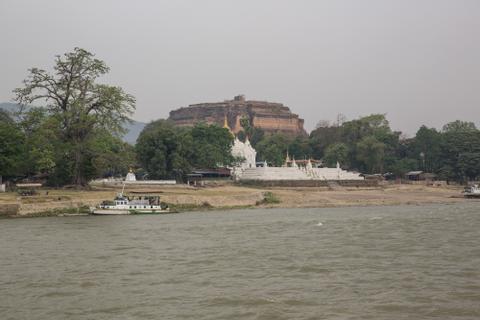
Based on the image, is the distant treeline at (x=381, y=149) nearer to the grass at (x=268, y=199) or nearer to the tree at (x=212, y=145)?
the tree at (x=212, y=145)

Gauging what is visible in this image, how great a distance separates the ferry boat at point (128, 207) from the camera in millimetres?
58656

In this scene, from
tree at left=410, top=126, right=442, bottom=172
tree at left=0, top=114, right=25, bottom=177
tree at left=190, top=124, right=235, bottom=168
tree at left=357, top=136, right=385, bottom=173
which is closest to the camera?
tree at left=0, top=114, right=25, bottom=177

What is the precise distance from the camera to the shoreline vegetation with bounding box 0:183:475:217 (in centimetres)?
5766

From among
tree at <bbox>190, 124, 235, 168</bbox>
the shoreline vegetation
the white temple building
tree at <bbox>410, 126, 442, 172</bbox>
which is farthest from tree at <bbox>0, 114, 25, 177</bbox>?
tree at <bbox>410, 126, 442, 172</bbox>

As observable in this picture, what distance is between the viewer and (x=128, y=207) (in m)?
60.0

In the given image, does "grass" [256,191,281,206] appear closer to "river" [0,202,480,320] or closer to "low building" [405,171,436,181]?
"river" [0,202,480,320]

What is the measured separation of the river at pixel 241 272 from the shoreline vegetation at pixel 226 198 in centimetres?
1059

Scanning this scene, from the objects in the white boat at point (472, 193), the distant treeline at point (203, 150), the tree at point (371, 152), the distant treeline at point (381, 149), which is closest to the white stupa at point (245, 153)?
the distant treeline at point (203, 150)

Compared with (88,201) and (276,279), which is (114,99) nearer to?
(88,201)

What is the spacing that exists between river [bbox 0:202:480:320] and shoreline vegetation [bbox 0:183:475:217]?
10.6 metres

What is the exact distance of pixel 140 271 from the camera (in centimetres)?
2733

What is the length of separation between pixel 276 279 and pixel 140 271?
238 inches

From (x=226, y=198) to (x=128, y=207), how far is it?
14.4 m

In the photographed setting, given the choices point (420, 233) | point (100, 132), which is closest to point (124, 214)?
point (100, 132)
